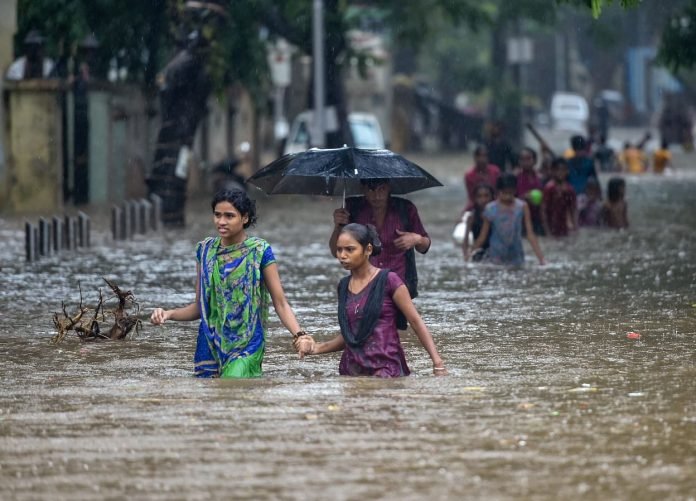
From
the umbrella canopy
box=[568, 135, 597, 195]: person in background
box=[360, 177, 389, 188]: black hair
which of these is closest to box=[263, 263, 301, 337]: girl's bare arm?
the umbrella canopy

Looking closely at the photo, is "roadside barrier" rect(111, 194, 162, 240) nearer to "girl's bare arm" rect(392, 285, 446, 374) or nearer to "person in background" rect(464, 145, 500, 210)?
"person in background" rect(464, 145, 500, 210)

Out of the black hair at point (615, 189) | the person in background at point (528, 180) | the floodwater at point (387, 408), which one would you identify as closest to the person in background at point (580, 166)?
the black hair at point (615, 189)

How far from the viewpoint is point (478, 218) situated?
17750 millimetres

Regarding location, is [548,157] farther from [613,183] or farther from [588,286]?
[588,286]

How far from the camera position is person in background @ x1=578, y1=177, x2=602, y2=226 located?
23.2 meters

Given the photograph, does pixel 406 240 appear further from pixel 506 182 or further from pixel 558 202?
pixel 558 202

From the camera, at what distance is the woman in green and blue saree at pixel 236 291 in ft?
29.3

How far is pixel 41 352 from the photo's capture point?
11.3 m

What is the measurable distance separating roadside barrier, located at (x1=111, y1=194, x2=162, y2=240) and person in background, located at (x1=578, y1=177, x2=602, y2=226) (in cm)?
577

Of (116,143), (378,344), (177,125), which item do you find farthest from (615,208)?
(378,344)

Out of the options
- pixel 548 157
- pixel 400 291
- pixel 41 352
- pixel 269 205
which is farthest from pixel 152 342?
pixel 269 205

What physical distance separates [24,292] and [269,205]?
14.8m

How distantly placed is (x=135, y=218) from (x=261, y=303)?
1385 cm

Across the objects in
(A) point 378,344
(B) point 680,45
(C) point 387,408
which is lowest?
(C) point 387,408
